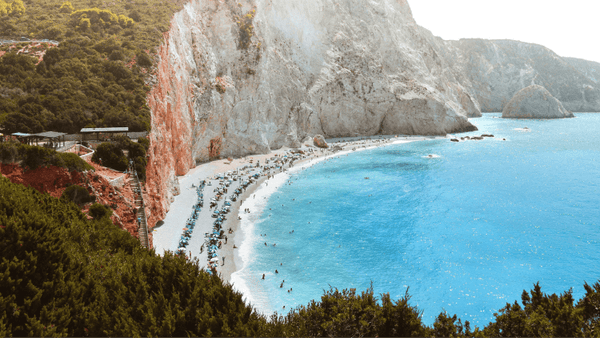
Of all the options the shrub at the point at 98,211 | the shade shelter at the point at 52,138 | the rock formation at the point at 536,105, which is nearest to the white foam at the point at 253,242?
the shrub at the point at 98,211

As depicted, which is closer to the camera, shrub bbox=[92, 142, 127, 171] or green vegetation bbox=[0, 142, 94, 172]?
green vegetation bbox=[0, 142, 94, 172]

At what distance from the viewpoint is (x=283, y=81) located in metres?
89.4

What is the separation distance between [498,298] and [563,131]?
13002 cm

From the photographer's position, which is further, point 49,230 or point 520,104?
point 520,104

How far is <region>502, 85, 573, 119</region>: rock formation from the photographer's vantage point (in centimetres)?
17038

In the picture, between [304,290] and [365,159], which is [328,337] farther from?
[365,159]

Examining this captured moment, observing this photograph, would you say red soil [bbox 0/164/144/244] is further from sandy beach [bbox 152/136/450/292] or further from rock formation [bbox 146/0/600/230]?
rock formation [bbox 146/0/600/230]

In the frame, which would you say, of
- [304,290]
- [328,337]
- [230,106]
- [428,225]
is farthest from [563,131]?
[328,337]

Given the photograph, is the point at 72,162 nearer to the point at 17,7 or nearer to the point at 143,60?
the point at 143,60

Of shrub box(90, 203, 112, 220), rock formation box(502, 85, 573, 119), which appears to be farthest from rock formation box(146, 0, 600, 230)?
rock formation box(502, 85, 573, 119)

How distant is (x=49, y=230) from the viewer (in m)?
12.2

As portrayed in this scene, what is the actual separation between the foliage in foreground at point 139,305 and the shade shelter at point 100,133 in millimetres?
20195

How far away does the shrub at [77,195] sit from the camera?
21.0 metres

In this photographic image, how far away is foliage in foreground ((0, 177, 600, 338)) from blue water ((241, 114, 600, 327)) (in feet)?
42.6
